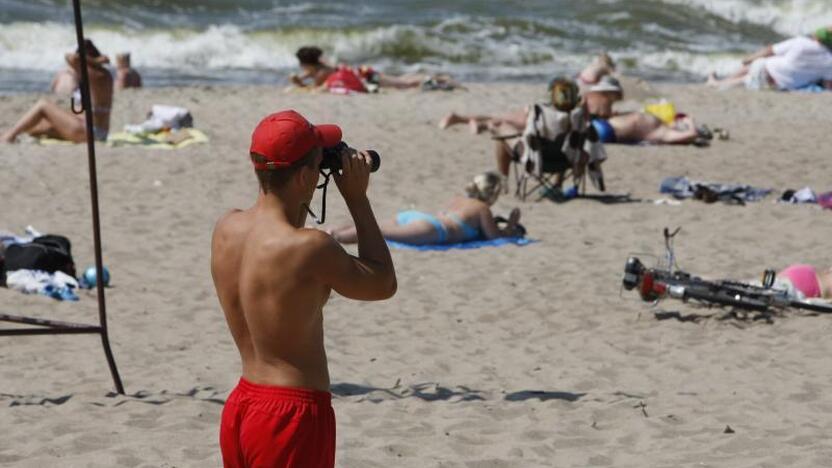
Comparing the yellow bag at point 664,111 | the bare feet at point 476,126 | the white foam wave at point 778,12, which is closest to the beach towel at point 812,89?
the yellow bag at point 664,111

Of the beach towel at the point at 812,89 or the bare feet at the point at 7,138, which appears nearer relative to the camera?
the bare feet at the point at 7,138

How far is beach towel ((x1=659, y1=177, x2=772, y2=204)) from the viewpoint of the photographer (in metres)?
10.7

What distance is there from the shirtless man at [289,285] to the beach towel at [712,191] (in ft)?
25.1

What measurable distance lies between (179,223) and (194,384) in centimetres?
376

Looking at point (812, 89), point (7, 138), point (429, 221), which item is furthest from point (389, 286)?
point (812, 89)

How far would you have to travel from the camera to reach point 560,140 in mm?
10812

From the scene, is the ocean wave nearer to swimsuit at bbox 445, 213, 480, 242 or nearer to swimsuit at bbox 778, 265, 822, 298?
swimsuit at bbox 445, 213, 480, 242

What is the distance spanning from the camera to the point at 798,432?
5328 millimetres

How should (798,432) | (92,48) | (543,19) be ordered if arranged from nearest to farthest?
(798,432) → (92,48) → (543,19)

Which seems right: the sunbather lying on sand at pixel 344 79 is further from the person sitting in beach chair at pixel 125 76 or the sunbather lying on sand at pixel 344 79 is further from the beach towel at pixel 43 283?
the beach towel at pixel 43 283

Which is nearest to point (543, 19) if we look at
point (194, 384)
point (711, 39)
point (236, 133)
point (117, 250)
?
point (711, 39)

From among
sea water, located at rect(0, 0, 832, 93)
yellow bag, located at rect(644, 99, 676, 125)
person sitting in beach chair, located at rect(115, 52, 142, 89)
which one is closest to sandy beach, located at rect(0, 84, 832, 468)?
yellow bag, located at rect(644, 99, 676, 125)

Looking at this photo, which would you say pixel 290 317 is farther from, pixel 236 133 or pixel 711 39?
pixel 711 39

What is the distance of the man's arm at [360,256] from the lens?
10.8 feet
